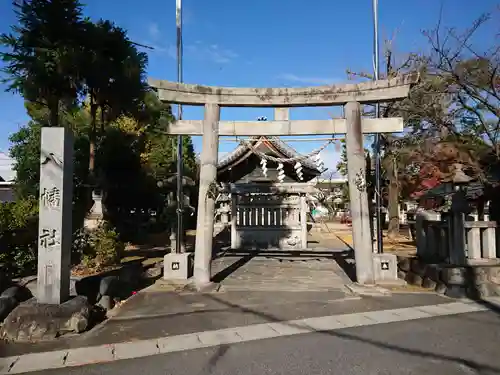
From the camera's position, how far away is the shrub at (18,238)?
9927 millimetres

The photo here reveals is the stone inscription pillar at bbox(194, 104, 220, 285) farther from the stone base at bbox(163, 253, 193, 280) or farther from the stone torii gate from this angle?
the stone base at bbox(163, 253, 193, 280)

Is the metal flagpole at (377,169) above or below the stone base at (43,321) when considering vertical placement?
above

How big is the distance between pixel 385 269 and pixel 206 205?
191 inches

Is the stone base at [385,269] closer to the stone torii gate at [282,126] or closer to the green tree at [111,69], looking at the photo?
the stone torii gate at [282,126]

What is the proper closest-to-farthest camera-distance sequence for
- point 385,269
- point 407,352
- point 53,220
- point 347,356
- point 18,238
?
point 347,356 < point 407,352 < point 53,220 < point 385,269 < point 18,238

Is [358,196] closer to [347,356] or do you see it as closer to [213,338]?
[347,356]

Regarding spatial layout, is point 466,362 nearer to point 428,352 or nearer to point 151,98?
point 428,352

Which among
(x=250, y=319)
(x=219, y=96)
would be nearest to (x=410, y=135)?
(x=219, y=96)

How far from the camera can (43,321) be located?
6152 mm

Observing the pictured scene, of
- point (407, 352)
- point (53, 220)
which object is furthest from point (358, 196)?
point (53, 220)

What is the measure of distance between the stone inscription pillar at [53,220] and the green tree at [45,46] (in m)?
5.09

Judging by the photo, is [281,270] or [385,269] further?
[281,270]

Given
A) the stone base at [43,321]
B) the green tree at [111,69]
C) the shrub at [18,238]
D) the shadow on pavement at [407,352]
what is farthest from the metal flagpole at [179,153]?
the shadow on pavement at [407,352]

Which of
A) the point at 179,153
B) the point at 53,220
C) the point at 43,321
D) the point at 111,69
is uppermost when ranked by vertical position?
the point at 111,69
